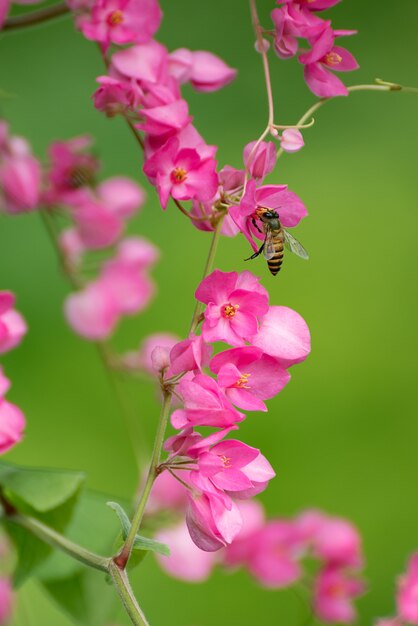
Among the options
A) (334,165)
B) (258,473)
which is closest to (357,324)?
(334,165)

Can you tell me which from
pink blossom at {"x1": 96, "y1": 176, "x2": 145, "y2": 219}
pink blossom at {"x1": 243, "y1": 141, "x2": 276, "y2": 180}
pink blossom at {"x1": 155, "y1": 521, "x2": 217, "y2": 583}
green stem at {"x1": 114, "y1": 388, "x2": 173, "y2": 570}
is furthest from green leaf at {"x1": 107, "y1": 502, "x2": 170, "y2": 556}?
pink blossom at {"x1": 96, "y1": 176, "x2": 145, "y2": 219}

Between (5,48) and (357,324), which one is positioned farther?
(5,48)

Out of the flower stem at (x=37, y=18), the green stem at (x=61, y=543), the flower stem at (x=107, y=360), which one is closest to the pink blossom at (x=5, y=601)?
the flower stem at (x=107, y=360)

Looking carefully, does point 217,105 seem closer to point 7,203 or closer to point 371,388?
point 371,388

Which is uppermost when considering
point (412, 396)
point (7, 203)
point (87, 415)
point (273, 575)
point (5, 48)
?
point (7, 203)

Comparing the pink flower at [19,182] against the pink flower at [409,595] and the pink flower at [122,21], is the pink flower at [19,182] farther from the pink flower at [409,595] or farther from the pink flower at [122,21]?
the pink flower at [409,595]
